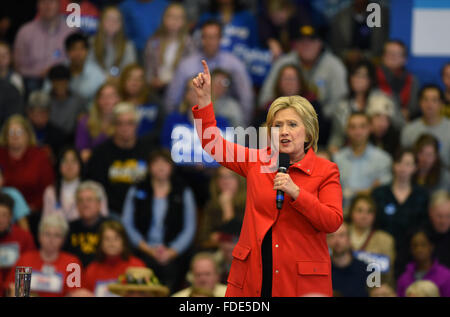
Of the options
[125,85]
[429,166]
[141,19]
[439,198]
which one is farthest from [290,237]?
[141,19]

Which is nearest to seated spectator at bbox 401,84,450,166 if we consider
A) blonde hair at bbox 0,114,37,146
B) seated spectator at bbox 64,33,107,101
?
seated spectator at bbox 64,33,107,101

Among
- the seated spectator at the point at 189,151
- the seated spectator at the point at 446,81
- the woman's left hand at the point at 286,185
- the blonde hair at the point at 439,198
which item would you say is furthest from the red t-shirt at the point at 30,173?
the woman's left hand at the point at 286,185

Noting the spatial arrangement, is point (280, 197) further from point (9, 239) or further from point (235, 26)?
point (235, 26)

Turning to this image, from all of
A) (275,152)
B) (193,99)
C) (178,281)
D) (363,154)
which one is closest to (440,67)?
(363,154)

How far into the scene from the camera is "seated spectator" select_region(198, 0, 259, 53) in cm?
851

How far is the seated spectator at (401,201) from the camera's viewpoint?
6762 millimetres

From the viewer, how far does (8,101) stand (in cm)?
787

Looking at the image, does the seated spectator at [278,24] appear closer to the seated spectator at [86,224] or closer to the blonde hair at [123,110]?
the blonde hair at [123,110]

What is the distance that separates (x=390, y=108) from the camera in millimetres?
7617

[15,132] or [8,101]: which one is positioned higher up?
[8,101]

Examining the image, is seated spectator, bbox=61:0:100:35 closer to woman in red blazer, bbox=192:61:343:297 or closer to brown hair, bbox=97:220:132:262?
brown hair, bbox=97:220:132:262

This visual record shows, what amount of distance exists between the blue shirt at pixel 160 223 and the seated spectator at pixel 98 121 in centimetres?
89

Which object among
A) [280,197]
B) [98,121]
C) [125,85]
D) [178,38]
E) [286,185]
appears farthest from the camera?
[178,38]

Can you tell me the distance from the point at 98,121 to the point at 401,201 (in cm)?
301
